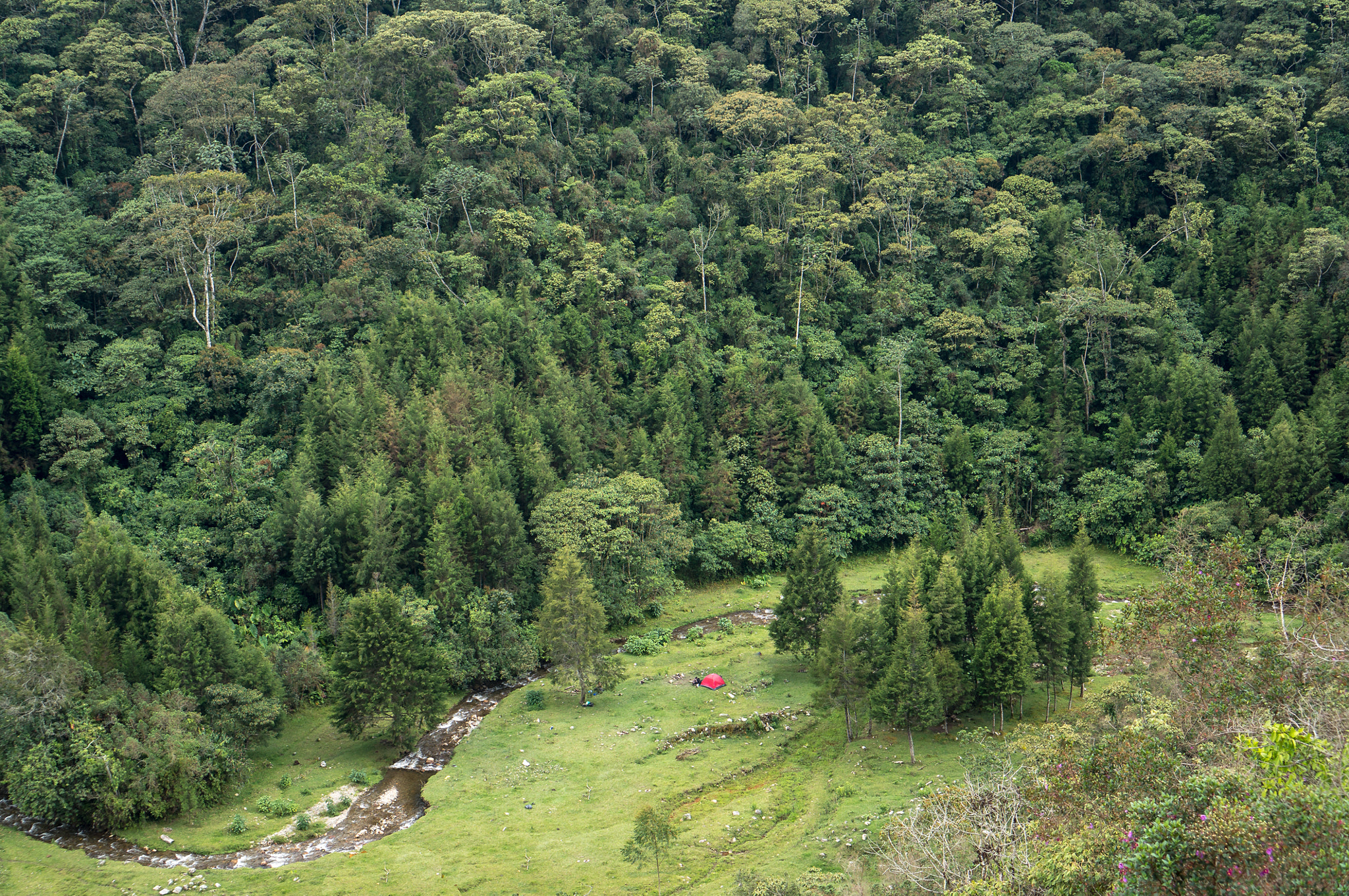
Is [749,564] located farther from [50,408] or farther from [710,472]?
[50,408]

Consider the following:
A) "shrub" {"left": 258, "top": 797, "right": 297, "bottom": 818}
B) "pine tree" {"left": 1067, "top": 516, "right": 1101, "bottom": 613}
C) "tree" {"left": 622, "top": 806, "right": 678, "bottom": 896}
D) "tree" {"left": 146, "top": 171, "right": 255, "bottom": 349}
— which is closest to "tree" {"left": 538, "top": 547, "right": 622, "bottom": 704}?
"tree" {"left": 622, "top": 806, "right": 678, "bottom": 896}

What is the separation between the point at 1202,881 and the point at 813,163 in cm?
6406

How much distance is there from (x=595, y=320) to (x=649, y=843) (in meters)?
43.4

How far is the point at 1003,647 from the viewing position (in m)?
41.6

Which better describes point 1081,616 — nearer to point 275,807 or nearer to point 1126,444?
point 1126,444

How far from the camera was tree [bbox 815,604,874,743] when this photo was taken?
139ft

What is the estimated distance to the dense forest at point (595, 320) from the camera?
4919cm

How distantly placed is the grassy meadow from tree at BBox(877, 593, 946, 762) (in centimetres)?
218

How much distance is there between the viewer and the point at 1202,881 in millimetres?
17422

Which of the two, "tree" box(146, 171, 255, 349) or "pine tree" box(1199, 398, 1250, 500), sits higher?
"tree" box(146, 171, 255, 349)

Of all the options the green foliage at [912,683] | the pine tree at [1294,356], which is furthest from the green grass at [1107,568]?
the green foliage at [912,683]

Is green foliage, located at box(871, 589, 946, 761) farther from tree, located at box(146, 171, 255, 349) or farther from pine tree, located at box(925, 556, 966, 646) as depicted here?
tree, located at box(146, 171, 255, 349)

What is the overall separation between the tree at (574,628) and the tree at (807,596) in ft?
29.3

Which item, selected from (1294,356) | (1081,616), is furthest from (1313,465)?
(1081,616)
